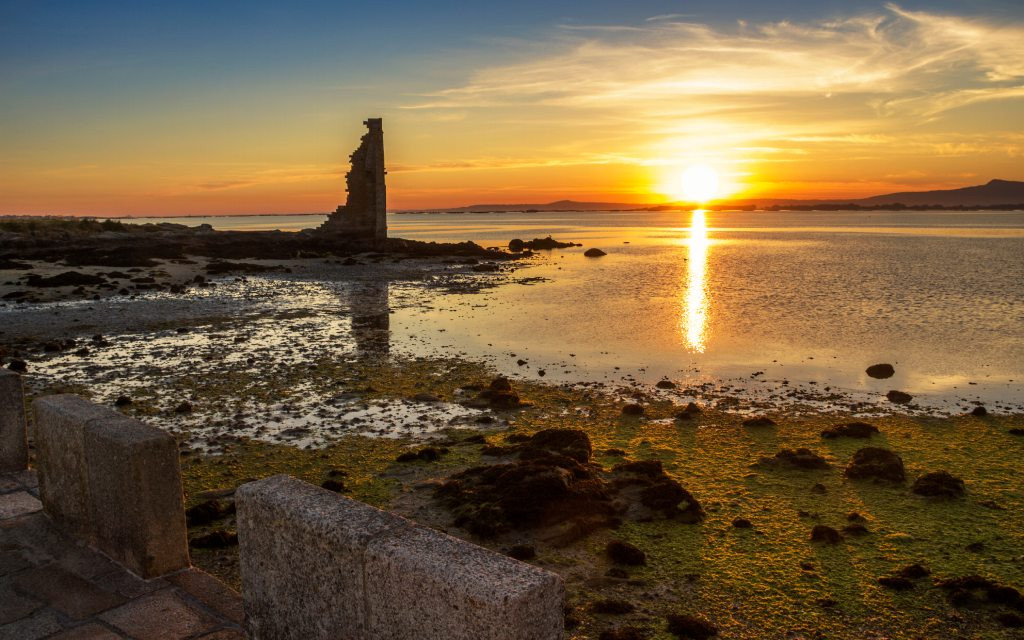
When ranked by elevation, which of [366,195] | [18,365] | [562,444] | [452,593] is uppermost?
[366,195]

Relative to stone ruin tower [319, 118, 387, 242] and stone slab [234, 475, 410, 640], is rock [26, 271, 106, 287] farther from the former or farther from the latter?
stone slab [234, 475, 410, 640]

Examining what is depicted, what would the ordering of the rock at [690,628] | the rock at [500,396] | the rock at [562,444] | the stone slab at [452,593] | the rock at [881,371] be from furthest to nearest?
1. the rock at [881,371]
2. the rock at [500,396]
3. the rock at [562,444]
4. the rock at [690,628]
5. the stone slab at [452,593]

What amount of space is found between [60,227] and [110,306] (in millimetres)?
39435

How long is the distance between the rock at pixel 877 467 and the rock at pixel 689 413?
9.26ft

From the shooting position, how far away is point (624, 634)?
5301 mm

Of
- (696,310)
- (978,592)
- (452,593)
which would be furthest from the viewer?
(696,310)

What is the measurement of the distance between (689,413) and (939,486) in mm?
3917

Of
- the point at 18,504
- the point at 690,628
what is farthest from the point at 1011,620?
the point at 18,504

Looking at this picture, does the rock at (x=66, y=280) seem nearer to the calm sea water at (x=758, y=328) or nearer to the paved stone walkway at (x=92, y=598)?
the calm sea water at (x=758, y=328)

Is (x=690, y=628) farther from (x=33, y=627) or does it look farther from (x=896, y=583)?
(x=33, y=627)

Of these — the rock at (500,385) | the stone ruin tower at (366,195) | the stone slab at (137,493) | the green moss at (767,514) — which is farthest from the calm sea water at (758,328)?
the stone ruin tower at (366,195)

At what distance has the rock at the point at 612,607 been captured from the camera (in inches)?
224

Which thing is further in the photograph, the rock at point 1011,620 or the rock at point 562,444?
the rock at point 562,444

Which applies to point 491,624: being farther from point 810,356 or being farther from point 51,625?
point 810,356
